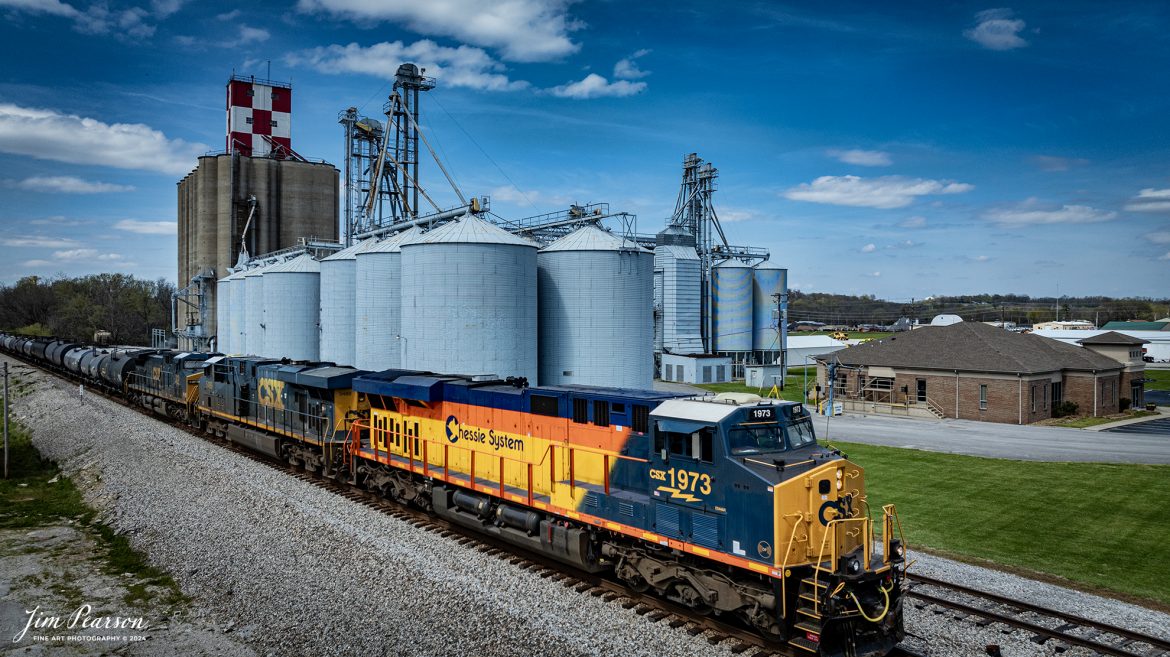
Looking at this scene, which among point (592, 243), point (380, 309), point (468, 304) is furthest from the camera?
point (380, 309)

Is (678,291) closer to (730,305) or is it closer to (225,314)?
(730,305)

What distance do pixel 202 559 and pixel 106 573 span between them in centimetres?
145

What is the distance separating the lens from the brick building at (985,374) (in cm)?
3192

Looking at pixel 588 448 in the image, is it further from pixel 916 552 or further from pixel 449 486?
pixel 916 552

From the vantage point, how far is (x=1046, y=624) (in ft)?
31.1

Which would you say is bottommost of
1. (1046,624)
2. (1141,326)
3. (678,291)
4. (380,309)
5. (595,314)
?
(1046,624)

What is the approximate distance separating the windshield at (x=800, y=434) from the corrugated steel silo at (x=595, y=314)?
51.6 ft

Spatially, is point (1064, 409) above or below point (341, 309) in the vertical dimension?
below

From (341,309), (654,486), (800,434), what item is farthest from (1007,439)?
(341,309)

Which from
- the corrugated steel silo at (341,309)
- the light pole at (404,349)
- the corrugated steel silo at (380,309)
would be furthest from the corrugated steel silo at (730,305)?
the light pole at (404,349)

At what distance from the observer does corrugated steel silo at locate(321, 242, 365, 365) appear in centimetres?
3031

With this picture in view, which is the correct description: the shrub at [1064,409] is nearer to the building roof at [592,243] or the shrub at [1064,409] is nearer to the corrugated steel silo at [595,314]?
the corrugated steel silo at [595,314]

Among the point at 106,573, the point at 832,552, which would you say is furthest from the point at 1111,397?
the point at 106,573

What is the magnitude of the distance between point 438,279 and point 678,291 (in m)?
28.4
